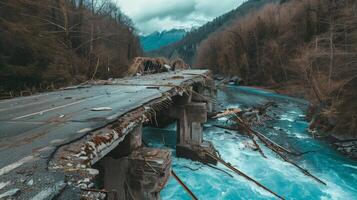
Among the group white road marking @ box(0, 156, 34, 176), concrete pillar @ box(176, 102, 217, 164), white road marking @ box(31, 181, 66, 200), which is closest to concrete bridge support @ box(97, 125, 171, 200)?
white road marking @ box(0, 156, 34, 176)

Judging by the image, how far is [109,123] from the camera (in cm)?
575

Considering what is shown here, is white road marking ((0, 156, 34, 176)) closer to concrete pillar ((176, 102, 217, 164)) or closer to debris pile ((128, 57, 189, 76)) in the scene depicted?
concrete pillar ((176, 102, 217, 164))

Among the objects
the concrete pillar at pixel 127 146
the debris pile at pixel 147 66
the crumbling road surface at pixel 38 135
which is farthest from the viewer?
the debris pile at pixel 147 66

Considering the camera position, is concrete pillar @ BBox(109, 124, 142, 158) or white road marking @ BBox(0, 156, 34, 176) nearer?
white road marking @ BBox(0, 156, 34, 176)

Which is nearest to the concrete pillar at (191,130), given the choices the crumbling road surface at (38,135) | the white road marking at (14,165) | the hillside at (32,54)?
the crumbling road surface at (38,135)

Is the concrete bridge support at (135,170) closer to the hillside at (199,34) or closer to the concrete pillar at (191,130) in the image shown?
the concrete pillar at (191,130)

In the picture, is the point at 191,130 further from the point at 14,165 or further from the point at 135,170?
the point at 14,165

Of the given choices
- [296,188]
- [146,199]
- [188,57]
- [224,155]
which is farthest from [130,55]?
[188,57]

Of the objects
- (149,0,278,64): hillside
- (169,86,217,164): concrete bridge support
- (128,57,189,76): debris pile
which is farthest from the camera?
(149,0,278,64): hillside

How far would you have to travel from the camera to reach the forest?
65.4 ft

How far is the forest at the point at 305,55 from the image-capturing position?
19938 mm

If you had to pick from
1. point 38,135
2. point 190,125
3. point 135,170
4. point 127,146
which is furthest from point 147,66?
point 38,135

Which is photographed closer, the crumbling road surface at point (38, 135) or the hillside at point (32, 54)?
the crumbling road surface at point (38, 135)

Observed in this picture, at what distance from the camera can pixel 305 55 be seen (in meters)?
23.9
